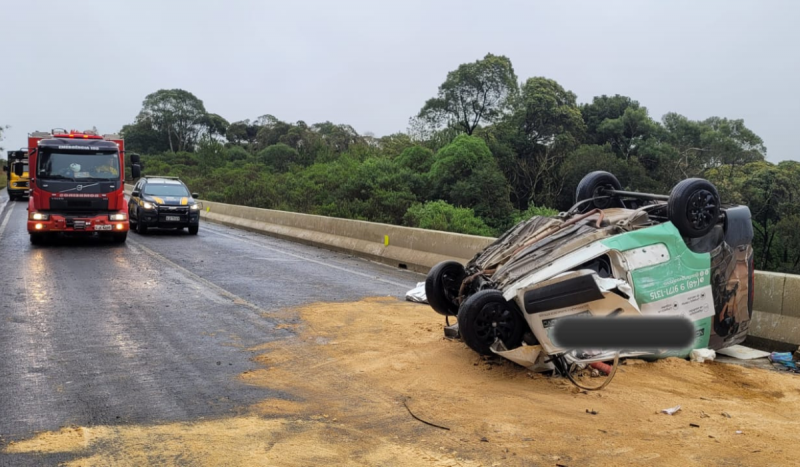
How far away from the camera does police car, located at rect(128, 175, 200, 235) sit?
20.7m

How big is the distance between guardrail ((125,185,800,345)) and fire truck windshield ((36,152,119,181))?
18.5 ft

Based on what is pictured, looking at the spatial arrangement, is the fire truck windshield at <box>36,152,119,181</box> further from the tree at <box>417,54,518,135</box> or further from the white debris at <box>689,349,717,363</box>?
the tree at <box>417,54,518,135</box>

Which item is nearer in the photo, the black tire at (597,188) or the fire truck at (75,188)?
the black tire at (597,188)

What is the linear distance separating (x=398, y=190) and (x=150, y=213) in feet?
46.8

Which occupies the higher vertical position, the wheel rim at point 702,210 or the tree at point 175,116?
the tree at point 175,116

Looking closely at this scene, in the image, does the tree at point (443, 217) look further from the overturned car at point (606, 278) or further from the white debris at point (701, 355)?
the white debris at point (701, 355)

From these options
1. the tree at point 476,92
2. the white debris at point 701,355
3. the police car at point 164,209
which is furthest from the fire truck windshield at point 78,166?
the tree at point 476,92

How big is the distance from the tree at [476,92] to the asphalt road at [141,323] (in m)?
29.9

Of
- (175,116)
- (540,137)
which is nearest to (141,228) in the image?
(540,137)

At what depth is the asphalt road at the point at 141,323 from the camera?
527 cm

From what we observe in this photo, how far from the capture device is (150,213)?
67.7 ft

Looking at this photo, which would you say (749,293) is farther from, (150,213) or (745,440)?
(150,213)

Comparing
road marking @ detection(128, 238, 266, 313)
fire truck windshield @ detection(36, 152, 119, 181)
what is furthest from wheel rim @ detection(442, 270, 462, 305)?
fire truck windshield @ detection(36, 152, 119, 181)

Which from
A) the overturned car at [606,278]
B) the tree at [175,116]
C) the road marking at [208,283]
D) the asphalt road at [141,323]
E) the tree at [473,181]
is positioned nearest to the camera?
the asphalt road at [141,323]
